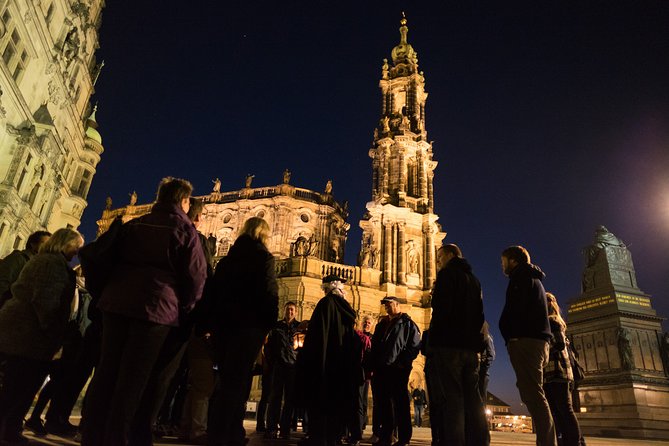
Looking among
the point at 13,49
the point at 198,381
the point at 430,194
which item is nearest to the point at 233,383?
the point at 198,381

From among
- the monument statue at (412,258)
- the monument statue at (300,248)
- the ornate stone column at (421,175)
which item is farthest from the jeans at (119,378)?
the ornate stone column at (421,175)

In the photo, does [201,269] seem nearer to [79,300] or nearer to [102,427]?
[102,427]

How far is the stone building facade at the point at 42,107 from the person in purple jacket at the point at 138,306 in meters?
17.0

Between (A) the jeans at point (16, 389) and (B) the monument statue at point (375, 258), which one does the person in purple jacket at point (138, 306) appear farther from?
(B) the monument statue at point (375, 258)

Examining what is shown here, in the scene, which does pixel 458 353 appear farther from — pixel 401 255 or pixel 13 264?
pixel 401 255

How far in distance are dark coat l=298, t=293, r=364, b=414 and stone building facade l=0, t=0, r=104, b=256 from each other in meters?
17.1

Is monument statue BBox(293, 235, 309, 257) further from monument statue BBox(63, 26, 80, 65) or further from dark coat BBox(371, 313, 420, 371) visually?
dark coat BBox(371, 313, 420, 371)

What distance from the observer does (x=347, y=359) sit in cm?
505

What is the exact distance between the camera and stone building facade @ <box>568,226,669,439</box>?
1331cm

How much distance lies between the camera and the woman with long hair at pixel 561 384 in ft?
18.5

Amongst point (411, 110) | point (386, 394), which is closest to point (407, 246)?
point (411, 110)

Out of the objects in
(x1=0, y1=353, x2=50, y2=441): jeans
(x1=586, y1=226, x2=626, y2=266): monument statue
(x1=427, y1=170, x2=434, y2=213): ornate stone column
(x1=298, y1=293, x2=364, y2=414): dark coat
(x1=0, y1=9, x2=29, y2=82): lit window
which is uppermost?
(x1=427, y1=170, x2=434, y2=213): ornate stone column

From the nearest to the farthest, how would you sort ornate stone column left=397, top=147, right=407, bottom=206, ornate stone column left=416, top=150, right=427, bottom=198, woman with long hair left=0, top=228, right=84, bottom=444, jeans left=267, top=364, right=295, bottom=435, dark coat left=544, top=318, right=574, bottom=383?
woman with long hair left=0, top=228, right=84, bottom=444 < dark coat left=544, top=318, right=574, bottom=383 < jeans left=267, top=364, right=295, bottom=435 < ornate stone column left=397, top=147, right=407, bottom=206 < ornate stone column left=416, top=150, right=427, bottom=198

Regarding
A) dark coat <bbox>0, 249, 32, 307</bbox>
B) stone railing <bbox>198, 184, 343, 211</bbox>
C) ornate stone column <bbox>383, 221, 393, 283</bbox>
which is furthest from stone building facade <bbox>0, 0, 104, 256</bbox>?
ornate stone column <bbox>383, 221, 393, 283</bbox>
